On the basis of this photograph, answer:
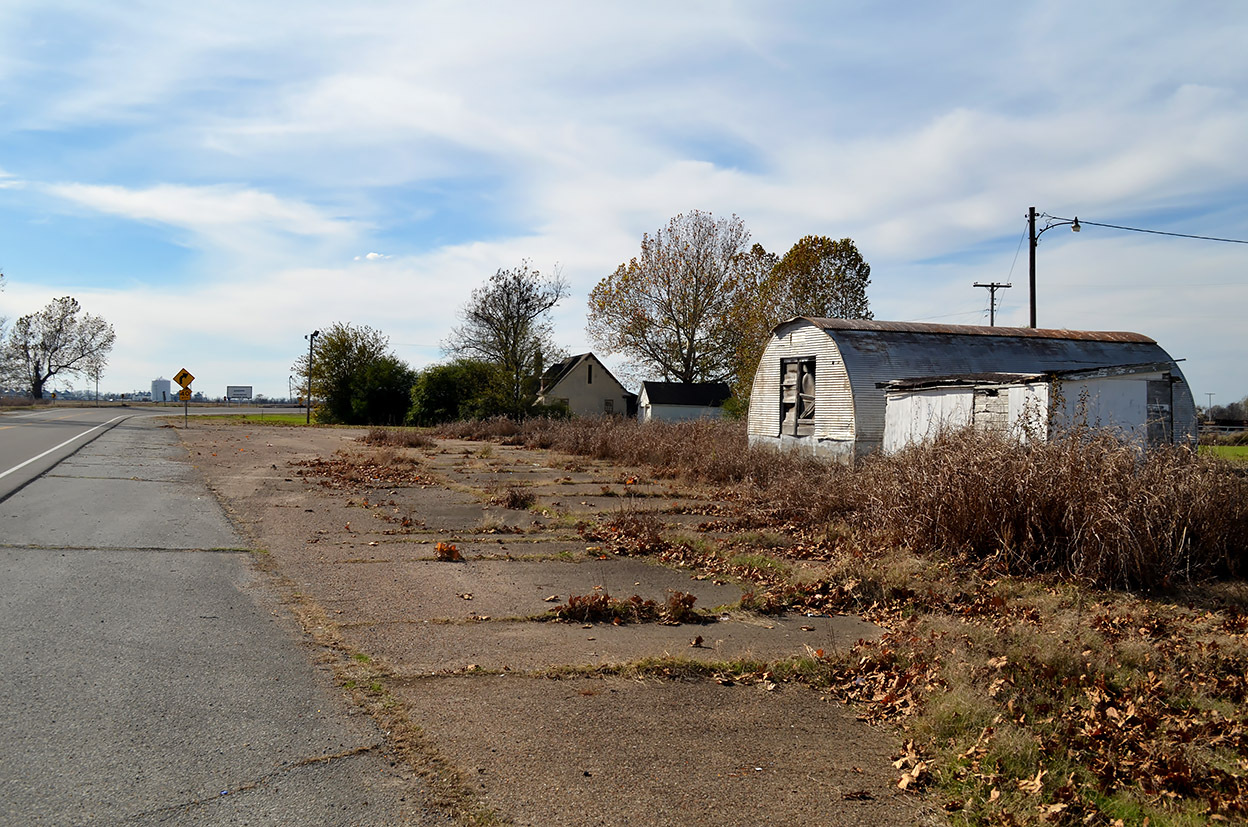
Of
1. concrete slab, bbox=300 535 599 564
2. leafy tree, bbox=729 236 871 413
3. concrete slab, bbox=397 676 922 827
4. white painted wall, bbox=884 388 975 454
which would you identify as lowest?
concrete slab, bbox=397 676 922 827

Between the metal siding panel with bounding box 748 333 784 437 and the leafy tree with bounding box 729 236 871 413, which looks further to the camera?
the leafy tree with bounding box 729 236 871 413

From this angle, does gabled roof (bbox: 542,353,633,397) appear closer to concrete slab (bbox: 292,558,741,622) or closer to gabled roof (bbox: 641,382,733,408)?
gabled roof (bbox: 641,382,733,408)

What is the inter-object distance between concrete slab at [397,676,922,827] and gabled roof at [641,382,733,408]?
46.7 m

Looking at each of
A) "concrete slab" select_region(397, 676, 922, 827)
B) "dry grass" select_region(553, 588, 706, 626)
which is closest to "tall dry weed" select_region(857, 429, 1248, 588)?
"dry grass" select_region(553, 588, 706, 626)

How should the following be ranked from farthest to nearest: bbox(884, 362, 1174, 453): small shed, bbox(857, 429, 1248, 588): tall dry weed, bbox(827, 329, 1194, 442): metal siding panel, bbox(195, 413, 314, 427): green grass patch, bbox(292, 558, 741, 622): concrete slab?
bbox(195, 413, 314, 427): green grass patch < bbox(827, 329, 1194, 442): metal siding panel < bbox(884, 362, 1174, 453): small shed < bbox(857, 429, 1248, 588): tall dry weed < bbox(292, 558, 741, 622): concrete slab

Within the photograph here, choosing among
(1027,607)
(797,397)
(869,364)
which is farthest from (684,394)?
(1027,607)

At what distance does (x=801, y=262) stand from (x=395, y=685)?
38062 mm

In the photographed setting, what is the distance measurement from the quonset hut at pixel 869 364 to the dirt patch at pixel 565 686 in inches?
349

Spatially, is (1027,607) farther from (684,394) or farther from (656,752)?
(684,394)

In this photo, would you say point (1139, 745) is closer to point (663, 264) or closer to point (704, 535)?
point (704, 535)

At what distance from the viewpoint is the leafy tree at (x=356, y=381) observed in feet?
184

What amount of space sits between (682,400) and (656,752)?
4780 cm

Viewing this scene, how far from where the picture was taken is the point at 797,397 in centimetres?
2180

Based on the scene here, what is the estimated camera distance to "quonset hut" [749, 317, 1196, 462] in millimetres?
19297
